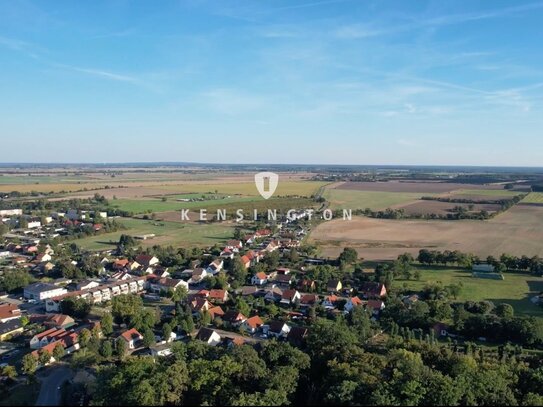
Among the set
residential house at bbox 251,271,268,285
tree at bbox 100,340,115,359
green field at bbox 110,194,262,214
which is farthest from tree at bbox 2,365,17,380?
green field at bbox 110,194,262,214

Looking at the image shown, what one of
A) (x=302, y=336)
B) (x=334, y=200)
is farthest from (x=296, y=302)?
(x=334, y=200)

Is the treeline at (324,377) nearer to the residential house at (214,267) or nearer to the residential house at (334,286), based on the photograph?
the residential house at (334,286)

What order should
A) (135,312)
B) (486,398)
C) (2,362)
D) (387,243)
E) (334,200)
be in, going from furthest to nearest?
(334,200), (387,243), (135,312), (2,362), (486,398)

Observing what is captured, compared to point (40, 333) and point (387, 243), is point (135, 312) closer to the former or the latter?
point (40, 333)

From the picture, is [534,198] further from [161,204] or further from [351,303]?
[351,303]

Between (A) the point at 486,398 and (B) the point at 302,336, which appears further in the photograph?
(B) the point at 302,336

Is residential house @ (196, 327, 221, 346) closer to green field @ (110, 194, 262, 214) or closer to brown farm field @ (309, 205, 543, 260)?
brown farm field @ (309, 205, 543, 260)

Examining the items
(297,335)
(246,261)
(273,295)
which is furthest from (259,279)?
(297,335)
